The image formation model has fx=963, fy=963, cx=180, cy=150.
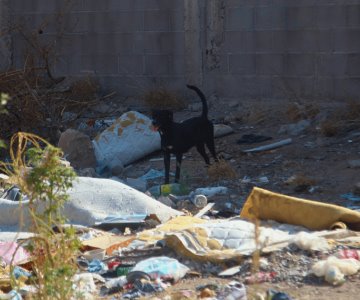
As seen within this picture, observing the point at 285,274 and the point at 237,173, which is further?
the point at 237,173

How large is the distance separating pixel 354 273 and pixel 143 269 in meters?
1.30

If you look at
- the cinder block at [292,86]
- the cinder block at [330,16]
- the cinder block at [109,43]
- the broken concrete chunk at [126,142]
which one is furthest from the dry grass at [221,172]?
the cinder block at [109,43]

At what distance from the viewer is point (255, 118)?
1206 cm

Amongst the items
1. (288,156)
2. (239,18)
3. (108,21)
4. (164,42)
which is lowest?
(288,156)

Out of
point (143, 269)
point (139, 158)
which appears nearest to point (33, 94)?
point (139, 158)

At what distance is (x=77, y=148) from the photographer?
1056 cm

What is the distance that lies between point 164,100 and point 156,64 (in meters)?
0.75

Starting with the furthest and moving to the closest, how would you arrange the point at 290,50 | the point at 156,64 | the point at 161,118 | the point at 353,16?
the point at 156,64
the point at 290,50
the point at 353,16
the point at 161,118

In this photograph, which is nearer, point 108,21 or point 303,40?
point 303,40

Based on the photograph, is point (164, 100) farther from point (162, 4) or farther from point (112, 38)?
point (112, 38)

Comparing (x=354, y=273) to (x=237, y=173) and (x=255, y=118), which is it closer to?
(x=237, y=173)

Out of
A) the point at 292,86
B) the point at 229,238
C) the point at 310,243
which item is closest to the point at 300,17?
the point at 292,86

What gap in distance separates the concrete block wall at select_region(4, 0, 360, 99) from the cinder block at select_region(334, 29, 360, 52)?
1 cm

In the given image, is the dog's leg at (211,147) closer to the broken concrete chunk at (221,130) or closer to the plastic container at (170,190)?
the plastic container at (170,190)
